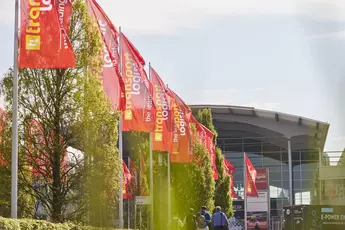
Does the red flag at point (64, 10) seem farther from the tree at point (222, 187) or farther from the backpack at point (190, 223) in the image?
the tree at point (222, 187)

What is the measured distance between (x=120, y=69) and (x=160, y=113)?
6.93 meters

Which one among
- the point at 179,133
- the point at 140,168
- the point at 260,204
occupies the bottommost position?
the point at 260,204

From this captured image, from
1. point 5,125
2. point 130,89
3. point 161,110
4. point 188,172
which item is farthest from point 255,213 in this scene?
point 5,125

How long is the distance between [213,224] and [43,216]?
18.2 ft

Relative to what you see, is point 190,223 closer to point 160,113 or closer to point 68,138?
point 68,138

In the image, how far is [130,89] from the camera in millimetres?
33219

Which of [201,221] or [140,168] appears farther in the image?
[140,168]

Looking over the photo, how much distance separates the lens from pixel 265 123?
3317 inches

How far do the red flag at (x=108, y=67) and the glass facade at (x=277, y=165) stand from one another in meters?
59.2

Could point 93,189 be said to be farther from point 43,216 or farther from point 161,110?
point 161,110

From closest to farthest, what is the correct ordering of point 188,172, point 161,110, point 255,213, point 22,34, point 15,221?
1. point 15,221
2. point 22,34
3. point 161,110
4. point 188,172
5. point 255,213

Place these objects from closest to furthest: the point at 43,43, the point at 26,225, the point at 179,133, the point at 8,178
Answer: the point at 26,225 < the point at 43,43 < the point at 8,178 < the point at 179,133

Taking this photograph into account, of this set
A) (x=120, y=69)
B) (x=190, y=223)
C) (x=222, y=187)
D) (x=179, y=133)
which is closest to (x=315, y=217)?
(x=179, y=133)

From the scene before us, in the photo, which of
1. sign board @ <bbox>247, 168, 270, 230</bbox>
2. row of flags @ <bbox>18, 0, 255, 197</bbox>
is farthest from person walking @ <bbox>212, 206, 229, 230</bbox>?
sign board @ <bbox>247, 168, 270, 230</bbox>
